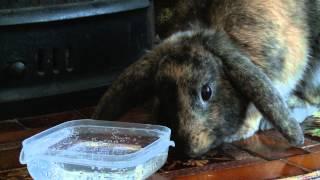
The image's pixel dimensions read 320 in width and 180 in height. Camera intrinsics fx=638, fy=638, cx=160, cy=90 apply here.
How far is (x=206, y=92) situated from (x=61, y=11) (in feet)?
1.67

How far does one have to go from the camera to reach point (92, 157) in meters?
1.26

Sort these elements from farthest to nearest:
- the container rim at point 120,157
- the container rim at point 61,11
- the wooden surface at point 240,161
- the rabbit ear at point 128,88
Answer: the container rim at point 61,11 → the rabbit ear at point 128,88 → the wooden surface at point 240,161 → the container rim at point 120,157

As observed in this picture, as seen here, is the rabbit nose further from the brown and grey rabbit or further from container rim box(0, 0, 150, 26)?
container rim box(0, 0, 150, 26)

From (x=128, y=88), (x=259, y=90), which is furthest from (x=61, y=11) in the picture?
→ (x=259, y=90)

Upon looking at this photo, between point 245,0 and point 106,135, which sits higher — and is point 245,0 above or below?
above

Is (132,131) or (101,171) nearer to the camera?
(101,171)

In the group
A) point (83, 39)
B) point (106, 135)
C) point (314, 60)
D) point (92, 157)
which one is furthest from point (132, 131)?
point (314, 60)

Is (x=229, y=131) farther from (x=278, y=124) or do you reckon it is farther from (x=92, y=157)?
(x=92, y=157)

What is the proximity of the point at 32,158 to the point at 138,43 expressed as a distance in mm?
768

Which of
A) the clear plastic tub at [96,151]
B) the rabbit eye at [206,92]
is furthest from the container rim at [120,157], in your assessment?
the rabbit eye at [206,92]

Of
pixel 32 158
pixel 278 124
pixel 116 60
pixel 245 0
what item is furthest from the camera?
pixel 116 60

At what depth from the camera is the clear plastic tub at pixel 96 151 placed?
4.08ft

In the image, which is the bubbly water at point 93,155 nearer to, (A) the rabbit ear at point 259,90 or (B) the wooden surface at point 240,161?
(B) the wooden surface at point 240,161

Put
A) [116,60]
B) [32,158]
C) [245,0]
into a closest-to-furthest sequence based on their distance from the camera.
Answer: [32,158] → [245,0] → [116,60]
